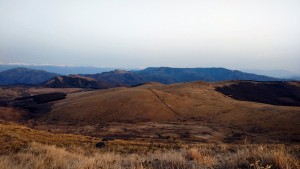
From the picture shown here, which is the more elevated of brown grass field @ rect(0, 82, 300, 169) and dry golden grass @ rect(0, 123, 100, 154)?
dry golden grass @ rect(0, 123, 100, 154)

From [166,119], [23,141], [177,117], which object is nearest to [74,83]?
[177,117]

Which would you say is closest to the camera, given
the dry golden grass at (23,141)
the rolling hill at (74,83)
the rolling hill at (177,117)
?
the dry golden grass at (23,141)

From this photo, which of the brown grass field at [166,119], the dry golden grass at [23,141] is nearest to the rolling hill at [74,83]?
the brown grass field at [166,119]

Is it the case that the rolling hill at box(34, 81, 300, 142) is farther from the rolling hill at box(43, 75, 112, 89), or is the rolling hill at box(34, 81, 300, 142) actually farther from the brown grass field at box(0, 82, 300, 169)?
the rolling hill at box(43, 75, 112, 89)

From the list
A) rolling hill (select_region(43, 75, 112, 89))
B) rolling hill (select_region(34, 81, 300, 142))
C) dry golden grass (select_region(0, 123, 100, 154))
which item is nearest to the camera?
dry golden grass (select_region(0, 123, 100, 154))

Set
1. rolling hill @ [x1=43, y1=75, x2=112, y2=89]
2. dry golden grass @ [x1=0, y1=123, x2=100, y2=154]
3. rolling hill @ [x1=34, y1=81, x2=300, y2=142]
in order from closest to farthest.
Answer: dry golden grass @ [x1=0, y1=123, x2=100, y2=154] < rolling hill @ [x1=34, y1=81, x2=300, y2=142] < rolling hill @ [x1=43, y1=75, x2=112, y2=89]

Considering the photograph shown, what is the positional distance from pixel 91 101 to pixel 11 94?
8138cm

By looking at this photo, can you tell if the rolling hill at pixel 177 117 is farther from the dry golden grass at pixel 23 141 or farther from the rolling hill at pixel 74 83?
the rolling hill at pixel 74 83

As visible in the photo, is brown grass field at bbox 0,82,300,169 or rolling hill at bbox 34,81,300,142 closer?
brown grass field at bbox 0,82,300,169

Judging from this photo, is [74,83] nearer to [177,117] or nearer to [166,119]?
[177,117]

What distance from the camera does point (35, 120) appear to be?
6319 cm

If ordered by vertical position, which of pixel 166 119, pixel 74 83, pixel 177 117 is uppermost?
pixel 74 83

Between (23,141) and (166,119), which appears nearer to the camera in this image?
(23,141)

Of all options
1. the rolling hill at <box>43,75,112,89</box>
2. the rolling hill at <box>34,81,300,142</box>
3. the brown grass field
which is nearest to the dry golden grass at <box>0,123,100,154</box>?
the brown grass field
